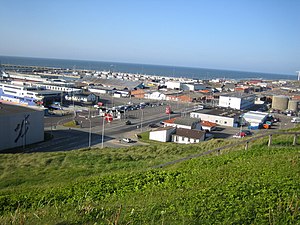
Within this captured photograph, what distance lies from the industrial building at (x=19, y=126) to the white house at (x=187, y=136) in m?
8.56

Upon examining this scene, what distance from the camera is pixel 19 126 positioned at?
52.4ft

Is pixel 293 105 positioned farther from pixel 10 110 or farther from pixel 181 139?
pixel 10 110

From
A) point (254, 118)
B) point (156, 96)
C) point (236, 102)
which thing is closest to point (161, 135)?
point (254, 118)

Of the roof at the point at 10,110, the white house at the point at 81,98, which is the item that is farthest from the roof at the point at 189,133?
the white house at the point at 81,98

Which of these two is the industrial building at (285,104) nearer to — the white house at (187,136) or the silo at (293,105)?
the silo at (293,105)

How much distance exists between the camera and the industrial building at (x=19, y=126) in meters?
15.2

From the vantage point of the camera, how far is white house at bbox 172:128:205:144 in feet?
62.6

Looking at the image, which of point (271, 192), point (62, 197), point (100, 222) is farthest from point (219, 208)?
point (62, 197)

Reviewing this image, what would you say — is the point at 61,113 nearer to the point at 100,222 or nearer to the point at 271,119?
the point at 271,119

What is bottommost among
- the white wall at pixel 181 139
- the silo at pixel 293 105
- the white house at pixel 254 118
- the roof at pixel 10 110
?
the white wall at pixel 181 139

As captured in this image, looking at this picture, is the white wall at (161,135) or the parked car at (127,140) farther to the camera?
the white wall at (161,135)

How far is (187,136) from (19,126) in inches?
402

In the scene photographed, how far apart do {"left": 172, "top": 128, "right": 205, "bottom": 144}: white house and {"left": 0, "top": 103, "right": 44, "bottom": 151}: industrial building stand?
8.56 m

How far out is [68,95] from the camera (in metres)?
35.1
